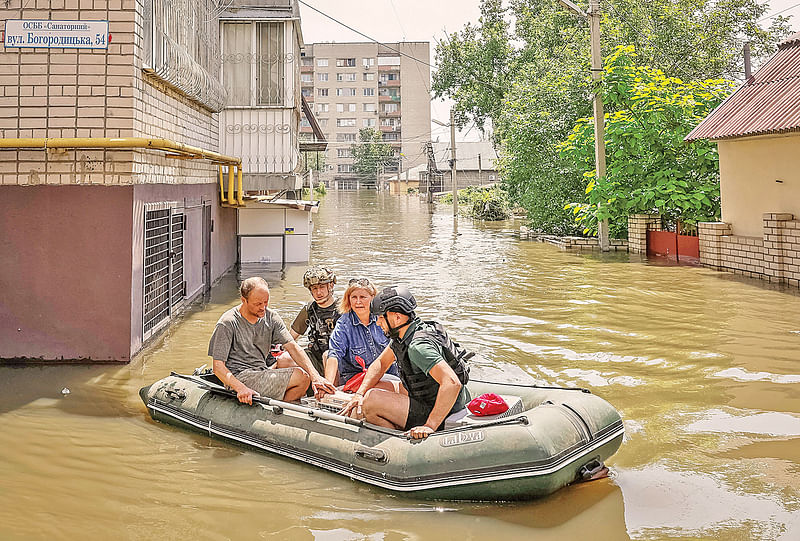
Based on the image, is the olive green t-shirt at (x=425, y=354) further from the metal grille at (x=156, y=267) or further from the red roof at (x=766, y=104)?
the red roof at (x=766, y=104)

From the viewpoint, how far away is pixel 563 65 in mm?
27906

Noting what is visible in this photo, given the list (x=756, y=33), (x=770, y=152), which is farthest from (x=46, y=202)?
(x=756, y=33)

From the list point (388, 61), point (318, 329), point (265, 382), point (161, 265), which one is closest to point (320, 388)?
point (265, 382)

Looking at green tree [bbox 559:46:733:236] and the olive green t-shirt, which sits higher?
green tree [bbox 559:46:733:236]

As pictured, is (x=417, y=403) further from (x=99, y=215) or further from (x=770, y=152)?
(x=770, y=152)

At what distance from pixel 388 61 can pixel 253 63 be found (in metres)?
85.0

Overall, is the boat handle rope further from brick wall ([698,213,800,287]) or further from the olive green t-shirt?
brick wall ([698,213,800,287])

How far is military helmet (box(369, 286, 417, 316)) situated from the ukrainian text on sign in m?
5.51

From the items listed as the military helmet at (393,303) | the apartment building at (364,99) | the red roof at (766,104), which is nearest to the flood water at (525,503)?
the military helmet at (393,303)

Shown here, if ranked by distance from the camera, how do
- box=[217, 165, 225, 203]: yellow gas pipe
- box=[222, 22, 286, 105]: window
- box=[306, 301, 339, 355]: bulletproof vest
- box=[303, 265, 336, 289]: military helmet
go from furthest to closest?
1. box=[222, 22, 286, 105]: window
2. box=[217, 165, 225, 203]: yellow gas pipe
3. box=[306, 301, 339, 355]: bulletproof vest
4. box=[303, 265, 336, 289]: military helmet

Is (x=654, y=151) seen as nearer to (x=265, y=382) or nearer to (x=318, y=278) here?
(x=318, y=278)

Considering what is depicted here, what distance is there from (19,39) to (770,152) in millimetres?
13726

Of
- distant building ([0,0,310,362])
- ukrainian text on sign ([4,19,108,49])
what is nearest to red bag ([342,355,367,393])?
distant building ([0,0,310,362])

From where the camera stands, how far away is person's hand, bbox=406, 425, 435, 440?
5.07 m
